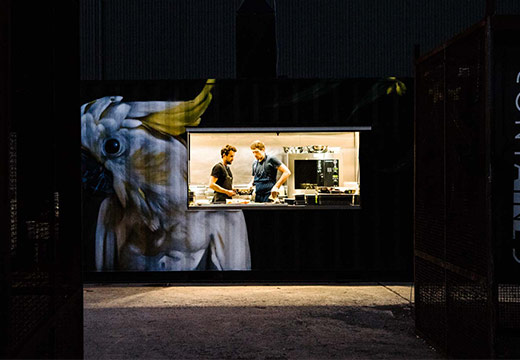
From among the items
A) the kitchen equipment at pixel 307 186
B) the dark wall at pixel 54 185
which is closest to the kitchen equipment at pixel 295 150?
the kitchen equipment at pixel 307 186

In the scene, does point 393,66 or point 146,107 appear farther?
point 393,66

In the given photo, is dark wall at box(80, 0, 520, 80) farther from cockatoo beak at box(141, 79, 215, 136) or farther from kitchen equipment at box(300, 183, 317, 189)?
cockatoo beak at box(141, 79, 215, 136)

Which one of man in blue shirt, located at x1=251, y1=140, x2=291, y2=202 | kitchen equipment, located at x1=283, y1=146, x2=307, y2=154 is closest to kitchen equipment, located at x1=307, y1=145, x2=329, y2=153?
kitchen equipment, located at x1=283, y1=146, x2=307, y2=154

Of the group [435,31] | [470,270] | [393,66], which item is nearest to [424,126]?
[470,270]

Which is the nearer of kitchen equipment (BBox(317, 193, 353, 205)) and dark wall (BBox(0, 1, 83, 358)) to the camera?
dark wall (BBox(0, 1, 83, 358))

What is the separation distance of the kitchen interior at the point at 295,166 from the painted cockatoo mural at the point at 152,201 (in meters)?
0.43

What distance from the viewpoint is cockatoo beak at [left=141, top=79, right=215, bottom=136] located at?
8.20 metres

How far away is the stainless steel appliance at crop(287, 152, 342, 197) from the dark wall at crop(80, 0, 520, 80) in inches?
148

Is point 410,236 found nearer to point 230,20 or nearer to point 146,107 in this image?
point 146,107

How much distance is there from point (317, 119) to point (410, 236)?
2494mm

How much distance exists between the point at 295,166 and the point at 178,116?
3.06 metres

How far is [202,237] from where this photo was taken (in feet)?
26.8

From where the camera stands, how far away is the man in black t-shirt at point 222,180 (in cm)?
941

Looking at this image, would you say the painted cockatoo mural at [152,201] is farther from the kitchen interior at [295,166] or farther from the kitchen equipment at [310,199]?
the kitchen equipment at [310,199]
